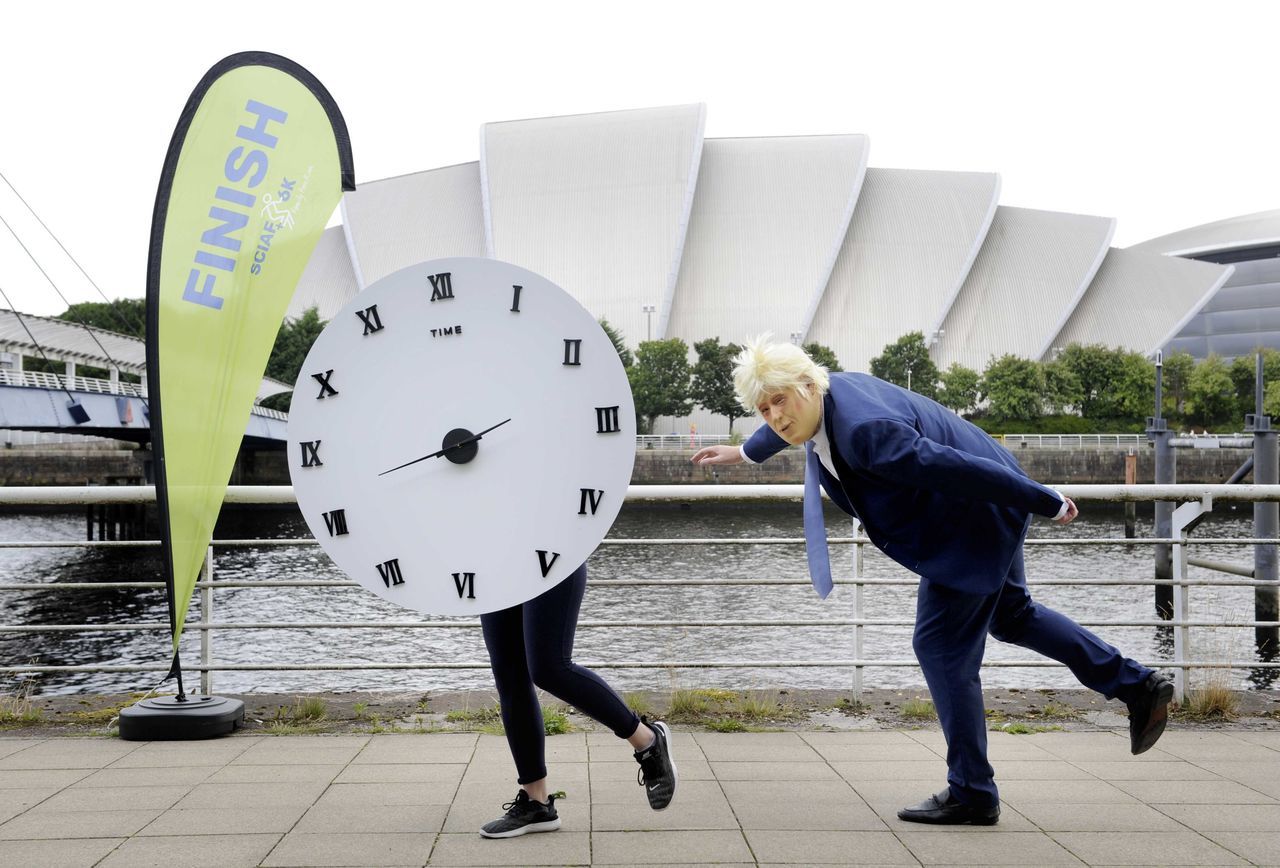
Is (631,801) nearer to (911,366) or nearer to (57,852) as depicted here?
(57,852)

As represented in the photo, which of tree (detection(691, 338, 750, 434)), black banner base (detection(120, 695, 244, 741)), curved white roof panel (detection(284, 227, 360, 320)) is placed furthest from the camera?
curved white roof panel (detection(284, 227, 360, 320))

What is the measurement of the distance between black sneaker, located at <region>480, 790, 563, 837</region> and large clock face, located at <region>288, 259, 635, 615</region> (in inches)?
25.2

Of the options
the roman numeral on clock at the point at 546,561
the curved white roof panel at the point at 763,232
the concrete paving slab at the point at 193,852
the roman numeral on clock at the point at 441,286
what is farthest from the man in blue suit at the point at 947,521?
the curved white roof panel at the point at 763,232

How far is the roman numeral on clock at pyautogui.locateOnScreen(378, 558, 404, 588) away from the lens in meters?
3.20

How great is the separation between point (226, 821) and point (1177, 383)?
7070cm

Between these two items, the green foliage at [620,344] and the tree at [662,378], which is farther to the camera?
the green foliage at [620,344]

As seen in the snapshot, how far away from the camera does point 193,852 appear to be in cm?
306

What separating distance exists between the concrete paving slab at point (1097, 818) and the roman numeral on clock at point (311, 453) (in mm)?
2421

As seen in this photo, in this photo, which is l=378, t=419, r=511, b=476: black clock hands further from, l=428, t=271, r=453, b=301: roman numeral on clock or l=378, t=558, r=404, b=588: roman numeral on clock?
l=428, t=271, r=453, b=301: roman numeral on clock

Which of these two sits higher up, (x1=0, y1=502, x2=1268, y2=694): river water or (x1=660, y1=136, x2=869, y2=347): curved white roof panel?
(x1=660, y1=136, x2=869, y2=347): curved white roof panel

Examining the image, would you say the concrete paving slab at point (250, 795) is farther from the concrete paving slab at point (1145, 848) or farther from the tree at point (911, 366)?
the tree at point (911, 366)

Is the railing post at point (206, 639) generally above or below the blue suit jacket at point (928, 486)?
below

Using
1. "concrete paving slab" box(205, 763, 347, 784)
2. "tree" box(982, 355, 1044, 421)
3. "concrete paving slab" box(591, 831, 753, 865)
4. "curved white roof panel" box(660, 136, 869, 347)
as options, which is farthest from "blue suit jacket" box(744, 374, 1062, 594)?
"curved white roof panel" box(660, 136, 869, 347)

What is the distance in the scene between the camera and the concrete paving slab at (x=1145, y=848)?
9.86 feet
